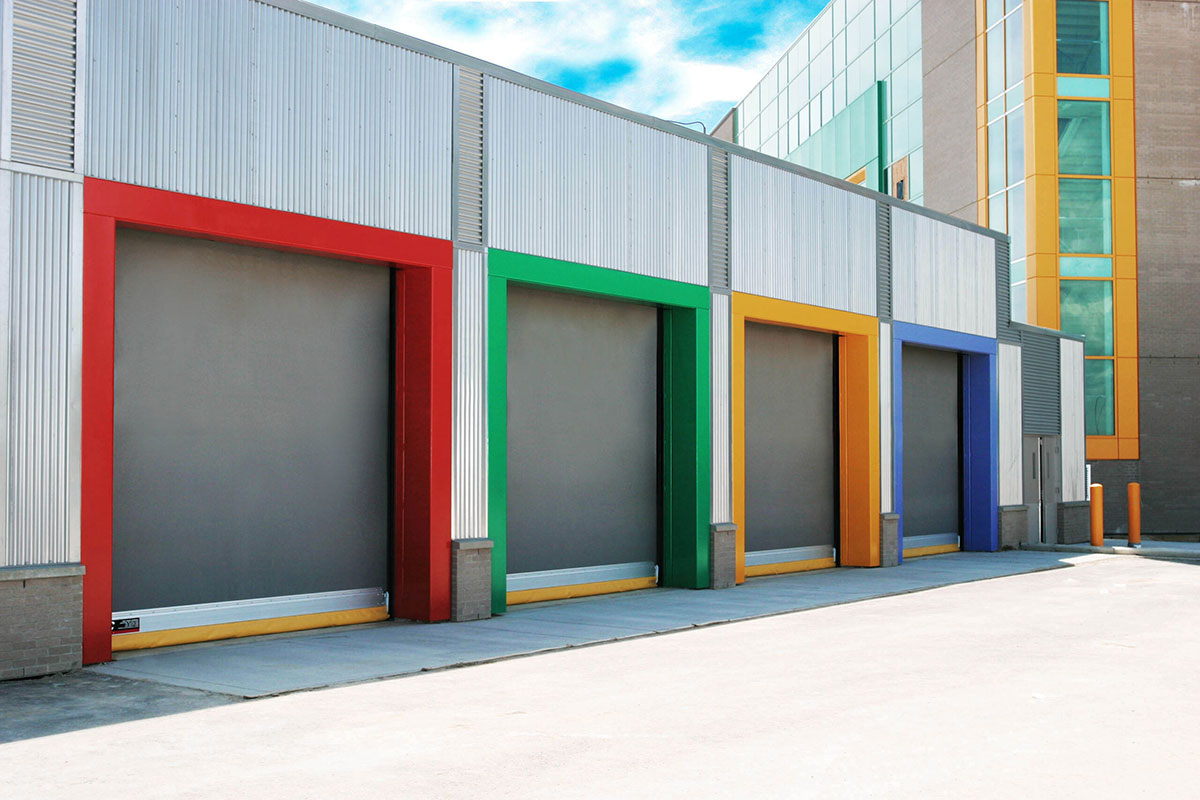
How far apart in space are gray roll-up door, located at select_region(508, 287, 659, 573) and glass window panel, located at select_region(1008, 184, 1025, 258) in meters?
19.5

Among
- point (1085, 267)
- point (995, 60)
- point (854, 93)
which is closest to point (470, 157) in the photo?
point (1085, 267)

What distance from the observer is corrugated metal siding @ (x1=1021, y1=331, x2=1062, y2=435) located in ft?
91.3

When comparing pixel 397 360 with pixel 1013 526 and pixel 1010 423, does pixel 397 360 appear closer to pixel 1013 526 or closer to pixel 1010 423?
pixel 1010 423

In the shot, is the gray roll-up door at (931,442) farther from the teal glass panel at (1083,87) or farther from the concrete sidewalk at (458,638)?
the teal glass panel at (1083,87)

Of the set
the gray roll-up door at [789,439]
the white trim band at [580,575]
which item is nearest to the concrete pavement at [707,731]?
the white trim band at [580,575]

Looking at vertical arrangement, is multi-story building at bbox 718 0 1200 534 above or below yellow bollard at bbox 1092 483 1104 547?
above

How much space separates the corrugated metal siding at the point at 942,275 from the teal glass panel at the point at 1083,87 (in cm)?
867

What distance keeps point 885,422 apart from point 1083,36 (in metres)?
17.4

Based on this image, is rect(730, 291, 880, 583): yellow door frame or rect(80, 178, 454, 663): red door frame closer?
rect(80, 178, 454, 663): red door frame

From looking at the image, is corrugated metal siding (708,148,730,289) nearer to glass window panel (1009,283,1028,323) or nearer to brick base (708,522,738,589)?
brick base (708,522,738,589)

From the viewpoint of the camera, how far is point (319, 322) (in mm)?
13273

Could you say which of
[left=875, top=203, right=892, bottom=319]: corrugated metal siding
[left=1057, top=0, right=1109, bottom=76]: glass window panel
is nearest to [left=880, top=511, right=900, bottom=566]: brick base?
[left=875, top=203, right=892, bottom=319]: corrugated metal siding

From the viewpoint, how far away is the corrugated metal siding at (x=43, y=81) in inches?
394

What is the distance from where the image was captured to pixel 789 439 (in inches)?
820
